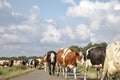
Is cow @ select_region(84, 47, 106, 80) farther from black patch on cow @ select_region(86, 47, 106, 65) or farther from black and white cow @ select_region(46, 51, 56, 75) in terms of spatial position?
black and white cow @ select_region(46, 51, 56, 75)

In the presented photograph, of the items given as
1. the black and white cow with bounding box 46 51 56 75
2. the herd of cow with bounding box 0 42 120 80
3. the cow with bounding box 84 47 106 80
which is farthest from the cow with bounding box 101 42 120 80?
the black and white cow with bounding box 46 51 56 75

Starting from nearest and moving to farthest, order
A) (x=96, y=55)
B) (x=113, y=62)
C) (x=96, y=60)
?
1. (x=113, y=62)
2. (x=96, y=55)
3. (x=96, y=60)

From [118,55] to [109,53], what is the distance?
0.81m

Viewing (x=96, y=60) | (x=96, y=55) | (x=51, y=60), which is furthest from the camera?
(x=51, y=60)

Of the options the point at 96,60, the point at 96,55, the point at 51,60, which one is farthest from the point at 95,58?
the point at 51,60

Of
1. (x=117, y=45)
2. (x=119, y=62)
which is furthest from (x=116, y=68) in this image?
(x=117, y=45)

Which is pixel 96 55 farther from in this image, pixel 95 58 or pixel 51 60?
pixel 51 60

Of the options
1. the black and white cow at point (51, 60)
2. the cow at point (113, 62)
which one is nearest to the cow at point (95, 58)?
the cow at point (113, 62)

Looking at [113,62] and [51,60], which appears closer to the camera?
[113,62]

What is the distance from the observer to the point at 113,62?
16094 mm

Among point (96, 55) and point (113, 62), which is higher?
point (96, 55)

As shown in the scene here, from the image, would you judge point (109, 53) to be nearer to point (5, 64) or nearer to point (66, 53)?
point (66, 53)

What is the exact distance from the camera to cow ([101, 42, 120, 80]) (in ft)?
52.0

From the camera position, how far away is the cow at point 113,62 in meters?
15.8
